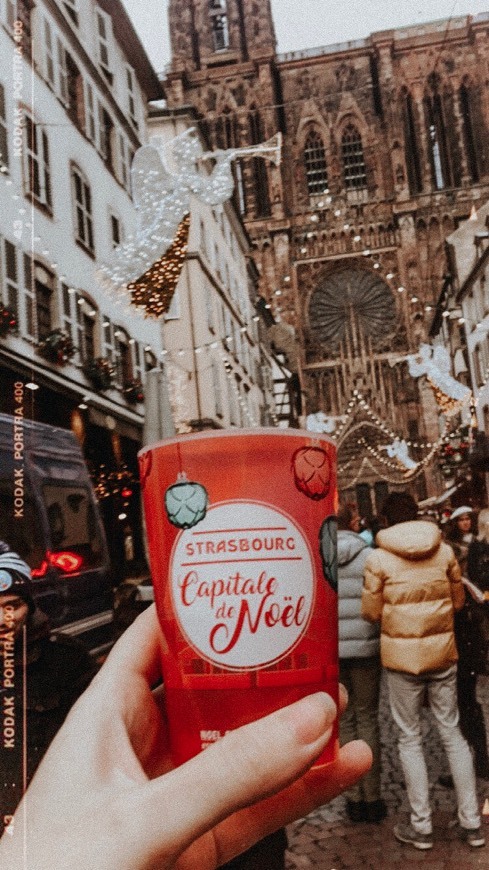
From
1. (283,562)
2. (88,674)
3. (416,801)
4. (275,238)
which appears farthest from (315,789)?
(275,238)

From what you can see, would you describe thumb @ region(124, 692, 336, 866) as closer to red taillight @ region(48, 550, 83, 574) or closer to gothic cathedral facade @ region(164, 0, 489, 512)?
red taillight @ region(48, 550, 83, 574)

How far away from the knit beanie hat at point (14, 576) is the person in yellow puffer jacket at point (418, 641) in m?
0.79

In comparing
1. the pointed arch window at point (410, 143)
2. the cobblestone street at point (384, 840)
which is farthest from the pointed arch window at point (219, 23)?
the cobblestone street at point (384, 840)

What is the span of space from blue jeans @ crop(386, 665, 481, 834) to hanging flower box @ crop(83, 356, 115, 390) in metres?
0.96

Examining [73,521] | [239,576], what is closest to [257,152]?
[73,521]

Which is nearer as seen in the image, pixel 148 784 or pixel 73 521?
pixel 148 784

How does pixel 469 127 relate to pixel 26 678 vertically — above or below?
above

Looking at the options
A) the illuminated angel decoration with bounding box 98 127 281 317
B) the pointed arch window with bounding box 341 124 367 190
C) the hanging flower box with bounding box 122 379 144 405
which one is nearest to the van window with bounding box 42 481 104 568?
the hanging flower box with bounding box 122 379 144 405

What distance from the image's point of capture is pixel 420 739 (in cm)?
178

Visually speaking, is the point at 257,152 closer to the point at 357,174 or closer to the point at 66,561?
the point at 357,174

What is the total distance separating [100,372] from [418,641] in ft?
3.17

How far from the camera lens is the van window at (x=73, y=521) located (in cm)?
146

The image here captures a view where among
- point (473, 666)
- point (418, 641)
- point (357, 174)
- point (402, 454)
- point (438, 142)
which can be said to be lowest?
point (473, 666)

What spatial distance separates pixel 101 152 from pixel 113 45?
0.29 m
